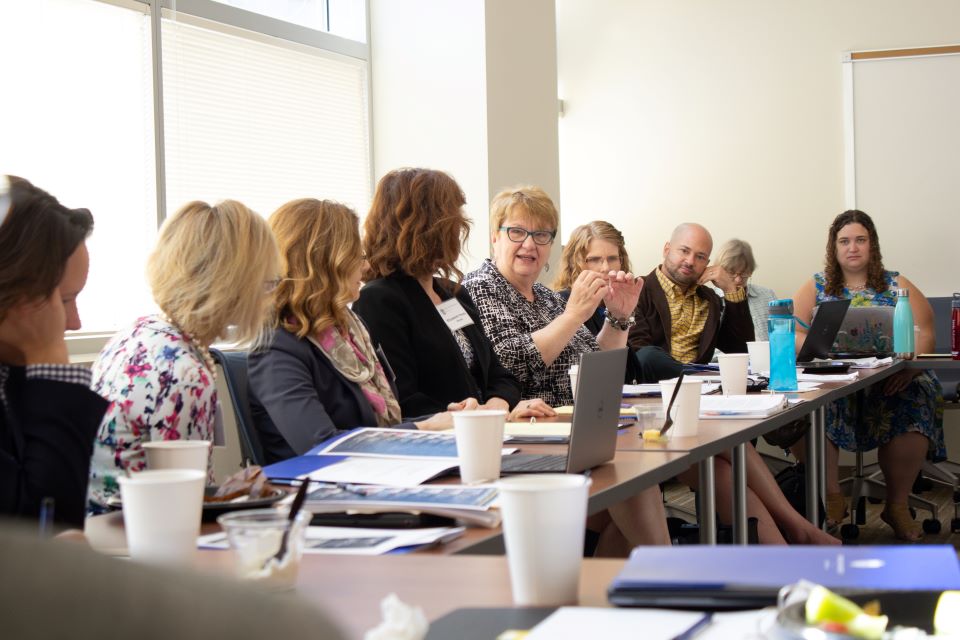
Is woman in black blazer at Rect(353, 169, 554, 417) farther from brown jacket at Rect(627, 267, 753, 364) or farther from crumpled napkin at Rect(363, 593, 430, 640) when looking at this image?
crumpled napkin at Rect(363, 593, 430, 640)

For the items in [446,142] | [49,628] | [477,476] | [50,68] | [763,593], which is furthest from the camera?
[446,142]

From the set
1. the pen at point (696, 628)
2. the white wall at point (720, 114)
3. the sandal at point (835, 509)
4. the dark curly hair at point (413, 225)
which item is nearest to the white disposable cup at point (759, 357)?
the dark curly hair at point (413, 225)

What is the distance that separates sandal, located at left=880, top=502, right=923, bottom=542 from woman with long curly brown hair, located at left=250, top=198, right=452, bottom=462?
2839 mm

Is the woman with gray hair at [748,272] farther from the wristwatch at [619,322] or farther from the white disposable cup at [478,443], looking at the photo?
the white disposable cup at [478,443]

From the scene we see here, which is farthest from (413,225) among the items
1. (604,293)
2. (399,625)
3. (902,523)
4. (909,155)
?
(909,155)

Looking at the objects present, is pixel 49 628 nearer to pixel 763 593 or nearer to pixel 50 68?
pixel 763 593

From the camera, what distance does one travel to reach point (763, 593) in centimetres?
78

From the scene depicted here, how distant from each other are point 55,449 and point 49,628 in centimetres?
130

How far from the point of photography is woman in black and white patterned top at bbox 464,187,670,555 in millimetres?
3133

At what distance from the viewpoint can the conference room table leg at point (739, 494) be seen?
2.45 m

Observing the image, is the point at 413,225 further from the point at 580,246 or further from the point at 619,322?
the point at 580,246

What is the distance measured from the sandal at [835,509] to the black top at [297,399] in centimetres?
276

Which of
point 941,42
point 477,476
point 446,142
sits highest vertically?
point 941,42

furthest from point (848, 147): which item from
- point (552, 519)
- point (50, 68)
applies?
point (552, 519)
